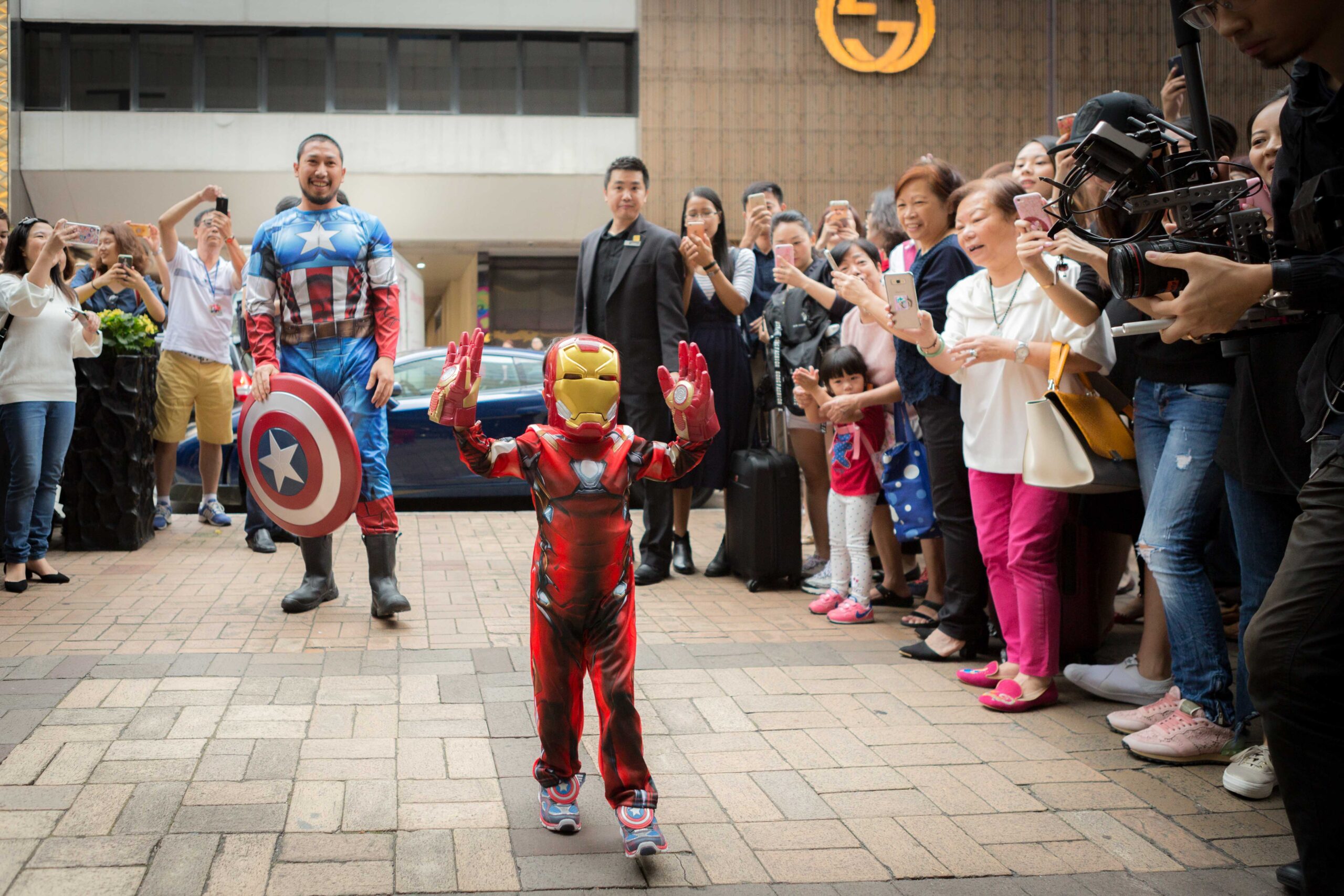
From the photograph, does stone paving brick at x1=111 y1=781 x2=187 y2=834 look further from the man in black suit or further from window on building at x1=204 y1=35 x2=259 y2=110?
window on building at x1=204 y1=35 x2=259 y2=110

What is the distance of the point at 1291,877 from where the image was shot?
265 cm

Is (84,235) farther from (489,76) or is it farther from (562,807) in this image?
(489,76)

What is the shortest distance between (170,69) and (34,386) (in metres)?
18.3

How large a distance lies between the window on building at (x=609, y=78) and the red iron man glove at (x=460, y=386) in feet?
66.4

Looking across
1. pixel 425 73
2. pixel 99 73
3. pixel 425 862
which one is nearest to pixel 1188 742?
pixel 425 862

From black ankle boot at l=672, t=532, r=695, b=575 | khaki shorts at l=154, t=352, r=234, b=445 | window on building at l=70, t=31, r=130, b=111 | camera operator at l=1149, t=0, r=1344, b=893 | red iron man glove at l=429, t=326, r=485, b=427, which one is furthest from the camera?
window on building at l=70, t=31, r=130, b=111

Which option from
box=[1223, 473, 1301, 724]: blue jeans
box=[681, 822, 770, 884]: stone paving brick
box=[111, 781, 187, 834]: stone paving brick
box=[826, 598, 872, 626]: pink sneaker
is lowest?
box=[681, 822, 770, 884]: stone paving brick

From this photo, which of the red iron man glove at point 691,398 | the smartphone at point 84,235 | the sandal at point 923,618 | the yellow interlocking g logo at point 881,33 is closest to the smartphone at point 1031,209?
the red iron man glove at point 691,398

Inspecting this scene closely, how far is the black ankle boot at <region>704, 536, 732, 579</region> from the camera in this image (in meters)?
6.98

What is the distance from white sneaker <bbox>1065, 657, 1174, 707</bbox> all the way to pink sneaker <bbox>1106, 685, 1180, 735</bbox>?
0.28 m

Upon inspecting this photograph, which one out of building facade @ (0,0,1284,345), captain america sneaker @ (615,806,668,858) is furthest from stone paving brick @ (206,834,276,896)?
building facade @ (0,0,1284,345)

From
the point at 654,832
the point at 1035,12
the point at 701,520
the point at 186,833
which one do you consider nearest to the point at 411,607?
the point at 186,833

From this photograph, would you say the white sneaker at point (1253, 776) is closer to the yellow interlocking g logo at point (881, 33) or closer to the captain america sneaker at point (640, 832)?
the captain america sneaker at point (640, 832)

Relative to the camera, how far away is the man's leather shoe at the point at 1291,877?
2.64 m
